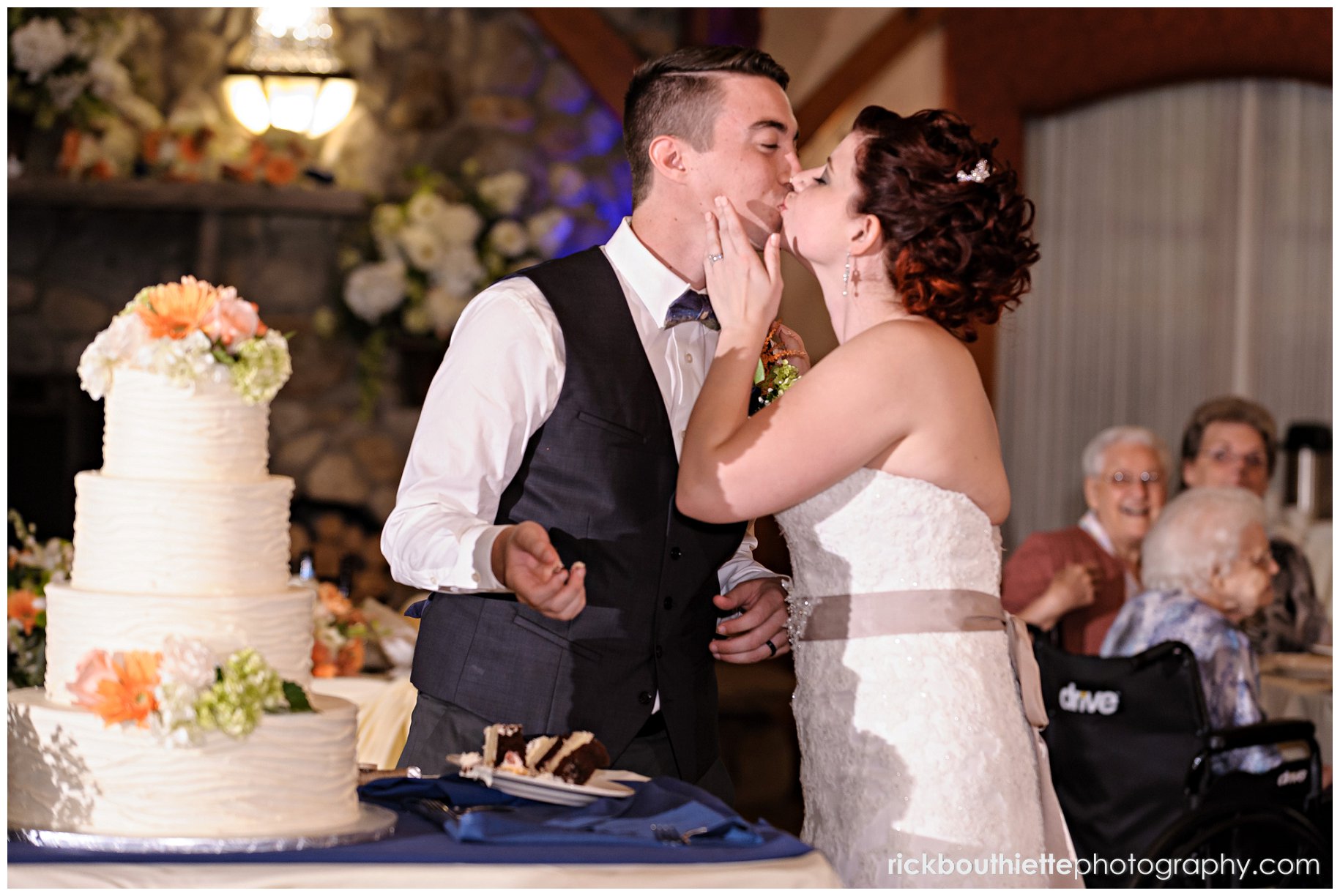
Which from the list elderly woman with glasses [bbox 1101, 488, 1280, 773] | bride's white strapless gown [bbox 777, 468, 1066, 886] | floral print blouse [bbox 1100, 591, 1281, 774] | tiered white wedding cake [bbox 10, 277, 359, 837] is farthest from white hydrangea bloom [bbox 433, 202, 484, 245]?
tiered white wedding cake [bbox 10, 277, 359, 837]

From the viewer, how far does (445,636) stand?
2.15m

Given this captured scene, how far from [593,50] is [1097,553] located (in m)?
3.68

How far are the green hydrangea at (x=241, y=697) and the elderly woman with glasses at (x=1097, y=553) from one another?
127 inches

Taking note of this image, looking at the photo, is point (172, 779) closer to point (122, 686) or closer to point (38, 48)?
point (122, 686)

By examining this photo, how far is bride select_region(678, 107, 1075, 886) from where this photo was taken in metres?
2.06

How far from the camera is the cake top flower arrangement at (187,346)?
5.60 ft

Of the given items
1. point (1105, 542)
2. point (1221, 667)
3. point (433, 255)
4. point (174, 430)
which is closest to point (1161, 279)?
point (1105, 542)

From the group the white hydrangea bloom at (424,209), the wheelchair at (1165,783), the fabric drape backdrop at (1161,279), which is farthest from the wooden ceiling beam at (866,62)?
the wheelchair at (1165,783)

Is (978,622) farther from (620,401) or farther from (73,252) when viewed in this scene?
(73,252)

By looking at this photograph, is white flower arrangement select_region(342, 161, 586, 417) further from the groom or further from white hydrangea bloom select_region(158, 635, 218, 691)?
white hydrangea bloom select_region(158, 635, 218, 691)

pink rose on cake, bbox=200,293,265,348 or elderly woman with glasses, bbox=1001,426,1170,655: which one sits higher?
pink rose on cake, bbox=200,293,265,348

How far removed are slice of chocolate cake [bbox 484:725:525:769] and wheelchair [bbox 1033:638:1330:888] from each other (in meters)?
2.24

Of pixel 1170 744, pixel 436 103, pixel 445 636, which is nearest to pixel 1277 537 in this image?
pixel 1170 744

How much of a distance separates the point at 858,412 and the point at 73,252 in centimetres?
557
